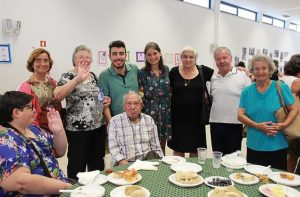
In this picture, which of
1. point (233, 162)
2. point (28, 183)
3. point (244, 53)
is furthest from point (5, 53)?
point (244, 53)

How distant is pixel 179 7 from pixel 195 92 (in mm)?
3877

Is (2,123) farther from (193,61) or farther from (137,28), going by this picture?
(137,28)

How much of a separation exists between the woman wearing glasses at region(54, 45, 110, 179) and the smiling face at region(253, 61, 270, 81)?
4.66 ft

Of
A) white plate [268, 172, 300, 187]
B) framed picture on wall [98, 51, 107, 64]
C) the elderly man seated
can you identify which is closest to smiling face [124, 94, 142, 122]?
the elderly man seated

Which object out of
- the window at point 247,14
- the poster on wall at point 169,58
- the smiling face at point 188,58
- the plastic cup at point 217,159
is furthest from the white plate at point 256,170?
the window at point 247,14

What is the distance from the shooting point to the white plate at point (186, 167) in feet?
5.90

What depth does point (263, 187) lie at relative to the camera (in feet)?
4.99

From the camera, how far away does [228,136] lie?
2867 millimetres

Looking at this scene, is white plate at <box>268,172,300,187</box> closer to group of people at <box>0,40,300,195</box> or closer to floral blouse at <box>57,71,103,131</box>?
group of people at <box>0,40,300,195</box>

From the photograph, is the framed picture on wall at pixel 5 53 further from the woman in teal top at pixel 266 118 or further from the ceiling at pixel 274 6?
the ceiling at pixel 274 6

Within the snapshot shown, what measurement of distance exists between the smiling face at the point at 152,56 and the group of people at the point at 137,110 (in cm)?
1

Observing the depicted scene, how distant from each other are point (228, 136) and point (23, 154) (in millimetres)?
1987

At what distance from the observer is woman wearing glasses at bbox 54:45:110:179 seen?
253 centimetres

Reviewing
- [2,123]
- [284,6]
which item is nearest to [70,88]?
[2,123]
